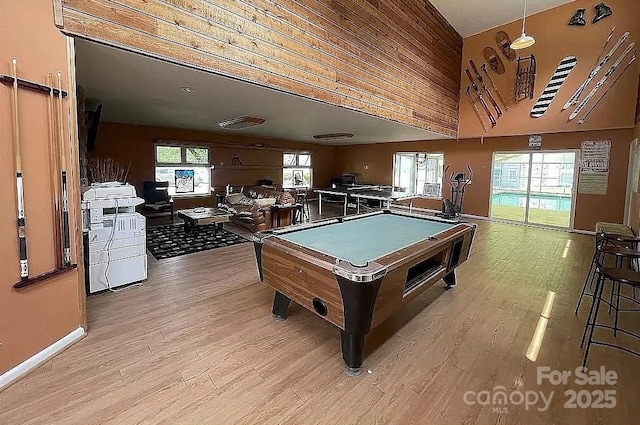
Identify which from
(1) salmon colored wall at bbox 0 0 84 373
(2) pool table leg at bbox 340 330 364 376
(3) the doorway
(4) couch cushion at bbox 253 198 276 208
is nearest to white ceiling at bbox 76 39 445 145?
(1) salmon colored wall at bbox 0 0 84 373

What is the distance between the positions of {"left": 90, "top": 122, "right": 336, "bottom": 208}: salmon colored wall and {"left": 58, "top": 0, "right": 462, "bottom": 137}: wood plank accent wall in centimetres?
549

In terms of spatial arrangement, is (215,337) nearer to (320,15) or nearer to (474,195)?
(320,15)

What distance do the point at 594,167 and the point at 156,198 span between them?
10331mm

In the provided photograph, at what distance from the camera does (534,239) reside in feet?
20.2

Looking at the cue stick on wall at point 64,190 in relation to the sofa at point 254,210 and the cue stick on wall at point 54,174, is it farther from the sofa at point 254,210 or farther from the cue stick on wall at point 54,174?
the sofa at point 254,210

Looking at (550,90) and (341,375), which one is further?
(550,90)

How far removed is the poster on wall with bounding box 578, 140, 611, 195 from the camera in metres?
6.64

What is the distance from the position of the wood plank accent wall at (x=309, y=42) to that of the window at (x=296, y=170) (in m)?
5.54

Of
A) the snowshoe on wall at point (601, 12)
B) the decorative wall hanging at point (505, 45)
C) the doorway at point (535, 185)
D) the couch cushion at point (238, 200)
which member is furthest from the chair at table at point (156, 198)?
the snowshoe on wall at point (601, 12)

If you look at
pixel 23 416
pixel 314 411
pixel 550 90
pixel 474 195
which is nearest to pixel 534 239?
pixel 474 195

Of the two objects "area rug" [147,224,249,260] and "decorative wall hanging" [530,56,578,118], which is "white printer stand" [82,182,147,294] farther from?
"decorative wall hanging" [530,56,578,118]

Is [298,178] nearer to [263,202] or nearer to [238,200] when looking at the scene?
[238,200]

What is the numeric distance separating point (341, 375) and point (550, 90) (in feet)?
25.3

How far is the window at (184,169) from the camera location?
8258 mm
